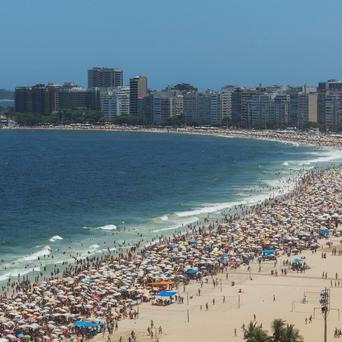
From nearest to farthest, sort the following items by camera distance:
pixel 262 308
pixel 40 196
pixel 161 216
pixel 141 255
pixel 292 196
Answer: pixel 262 308
pixel 141 255
pixel 161 216
pixel 292 196
pixel 40 196

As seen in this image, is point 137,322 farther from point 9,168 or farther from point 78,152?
point 78,152

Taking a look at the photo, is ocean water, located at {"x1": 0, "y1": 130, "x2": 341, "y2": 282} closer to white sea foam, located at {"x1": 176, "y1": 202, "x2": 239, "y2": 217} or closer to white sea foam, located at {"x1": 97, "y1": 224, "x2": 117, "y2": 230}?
white sea foam, located at {"x1": 176, "y1": 202, "x2": 239, "y2": 217}

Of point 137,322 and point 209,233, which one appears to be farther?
point 209,233

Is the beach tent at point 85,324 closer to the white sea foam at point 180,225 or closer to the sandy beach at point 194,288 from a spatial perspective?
the sandy beach at point 194,288

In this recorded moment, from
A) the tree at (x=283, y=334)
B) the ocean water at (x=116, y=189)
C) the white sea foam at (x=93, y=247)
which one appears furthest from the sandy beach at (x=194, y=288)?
the tree at (x=283, y=334)

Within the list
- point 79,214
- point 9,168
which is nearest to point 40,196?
point 79,214

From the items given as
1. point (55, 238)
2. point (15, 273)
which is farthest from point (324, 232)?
point (15, 273)

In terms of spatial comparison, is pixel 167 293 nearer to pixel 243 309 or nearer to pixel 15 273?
pixel 243 309
